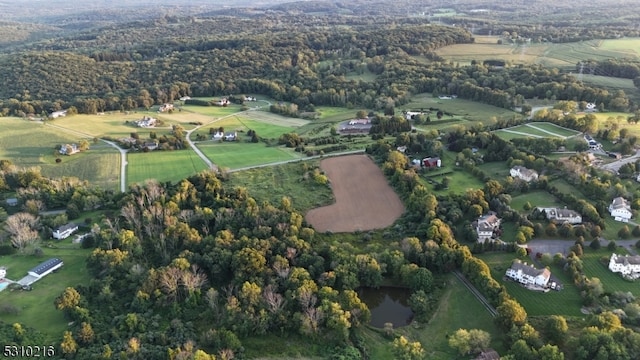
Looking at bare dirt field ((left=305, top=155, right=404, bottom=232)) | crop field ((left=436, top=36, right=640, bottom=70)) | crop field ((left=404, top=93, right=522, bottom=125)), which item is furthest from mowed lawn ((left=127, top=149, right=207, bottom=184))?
crop field ((left=436, top=36, right=640, bottom=70))

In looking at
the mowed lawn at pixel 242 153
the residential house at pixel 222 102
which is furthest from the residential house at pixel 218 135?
the residential house at pixel 222 102

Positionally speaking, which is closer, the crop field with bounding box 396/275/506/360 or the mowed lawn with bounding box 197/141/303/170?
the crop field with bounding box 396/275/506/360

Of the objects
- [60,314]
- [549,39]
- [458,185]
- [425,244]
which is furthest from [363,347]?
[549,39]

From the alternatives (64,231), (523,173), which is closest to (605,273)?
(523,173)

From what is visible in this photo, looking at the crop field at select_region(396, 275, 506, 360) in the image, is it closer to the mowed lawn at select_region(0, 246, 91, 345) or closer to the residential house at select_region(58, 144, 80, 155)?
the mowed lawn at select_region(0, 246, 91, 345)

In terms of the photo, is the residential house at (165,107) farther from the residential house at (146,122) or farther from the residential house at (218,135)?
the residential house at (218,135)

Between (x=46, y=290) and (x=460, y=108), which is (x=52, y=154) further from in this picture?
(x=460, y=108)
